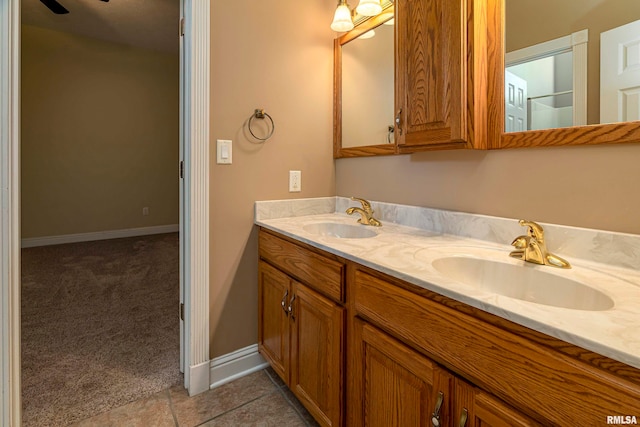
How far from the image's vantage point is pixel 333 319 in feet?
3.64

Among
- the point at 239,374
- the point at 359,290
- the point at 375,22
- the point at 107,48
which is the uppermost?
the point at 107,48

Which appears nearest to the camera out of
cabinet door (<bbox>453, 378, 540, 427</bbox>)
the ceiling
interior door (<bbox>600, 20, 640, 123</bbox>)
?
cabinet door (<bbox>453, 378, 540, 427</bbox>)

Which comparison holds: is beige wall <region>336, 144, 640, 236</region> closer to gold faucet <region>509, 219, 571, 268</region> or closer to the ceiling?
gold faucet <region>509, 219, 571, 268</region>

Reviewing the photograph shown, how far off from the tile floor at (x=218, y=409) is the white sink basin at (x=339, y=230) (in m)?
0.79

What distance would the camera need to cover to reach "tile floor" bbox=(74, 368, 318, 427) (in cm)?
133

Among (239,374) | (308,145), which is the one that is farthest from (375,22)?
(239,374)

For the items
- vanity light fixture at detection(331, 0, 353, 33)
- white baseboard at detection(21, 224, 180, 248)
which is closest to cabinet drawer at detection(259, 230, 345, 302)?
vanity light fixture at detection(331, 0, 353, 33)

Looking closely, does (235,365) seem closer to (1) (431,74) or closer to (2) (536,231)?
(2) (536,231)

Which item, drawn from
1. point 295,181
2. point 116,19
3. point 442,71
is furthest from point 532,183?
point 116,19

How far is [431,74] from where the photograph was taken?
124 cm

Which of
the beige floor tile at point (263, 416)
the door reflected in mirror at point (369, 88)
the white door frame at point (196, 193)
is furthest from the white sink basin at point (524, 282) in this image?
the white door frame at point (196, 193)

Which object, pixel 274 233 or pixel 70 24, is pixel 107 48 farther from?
pixel 274 233

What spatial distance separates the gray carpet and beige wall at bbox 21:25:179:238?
98 cm

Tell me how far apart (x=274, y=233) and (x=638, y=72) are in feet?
4.44
